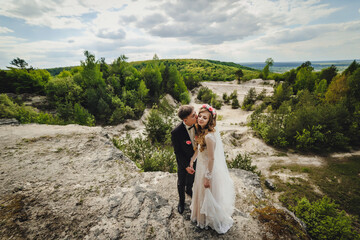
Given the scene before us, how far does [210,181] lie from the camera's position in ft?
9.05

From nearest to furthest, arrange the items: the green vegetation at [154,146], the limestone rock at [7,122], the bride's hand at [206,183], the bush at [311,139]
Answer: the bride's hand at [206,183], the green vegetation at [154,146], the limestone rock at [7,122], the bush at [311,139]

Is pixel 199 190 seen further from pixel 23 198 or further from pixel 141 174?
pixel 23 198

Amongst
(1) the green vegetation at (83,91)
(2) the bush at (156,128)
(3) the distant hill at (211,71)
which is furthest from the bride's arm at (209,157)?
(3) the distant hill at (211,71)

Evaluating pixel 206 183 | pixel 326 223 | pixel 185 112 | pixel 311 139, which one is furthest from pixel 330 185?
pixel 185 112

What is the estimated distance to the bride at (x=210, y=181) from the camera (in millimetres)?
2543

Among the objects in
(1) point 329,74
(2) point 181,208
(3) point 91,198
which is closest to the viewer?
(2) point 181,208

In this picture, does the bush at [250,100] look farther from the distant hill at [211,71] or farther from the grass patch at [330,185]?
the distant hill at [211,71]

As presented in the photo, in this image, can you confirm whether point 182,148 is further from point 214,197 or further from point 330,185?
point 330,185

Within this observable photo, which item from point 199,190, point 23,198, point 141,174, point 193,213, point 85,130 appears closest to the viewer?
point 199,190

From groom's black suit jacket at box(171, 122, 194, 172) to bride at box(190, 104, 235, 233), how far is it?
15cm

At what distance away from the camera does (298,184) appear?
7.96 meters

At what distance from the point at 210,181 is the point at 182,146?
88cm

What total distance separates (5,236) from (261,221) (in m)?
5.23

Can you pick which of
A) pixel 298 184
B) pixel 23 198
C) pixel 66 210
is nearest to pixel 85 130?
pixel 23 198
